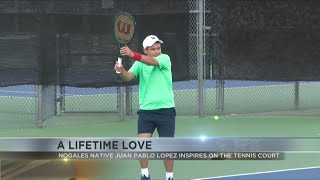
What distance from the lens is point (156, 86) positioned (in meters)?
6.52

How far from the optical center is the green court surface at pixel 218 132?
301 inches

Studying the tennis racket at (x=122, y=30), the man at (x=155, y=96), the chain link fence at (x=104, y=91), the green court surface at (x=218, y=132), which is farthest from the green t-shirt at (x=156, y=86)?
the chain link fence at (x=104, y=91)

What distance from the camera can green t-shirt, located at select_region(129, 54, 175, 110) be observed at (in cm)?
651

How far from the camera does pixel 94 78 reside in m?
11.3

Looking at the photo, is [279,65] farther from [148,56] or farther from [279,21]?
[148,56]

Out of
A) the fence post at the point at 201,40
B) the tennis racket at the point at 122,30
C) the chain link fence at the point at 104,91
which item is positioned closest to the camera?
the tennis racket at the point at 122,30

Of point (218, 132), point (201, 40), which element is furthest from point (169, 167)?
point (201, 40)

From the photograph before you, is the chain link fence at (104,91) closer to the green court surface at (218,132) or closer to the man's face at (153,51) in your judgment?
the green court surface at (218,132)

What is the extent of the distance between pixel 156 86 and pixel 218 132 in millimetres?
4451

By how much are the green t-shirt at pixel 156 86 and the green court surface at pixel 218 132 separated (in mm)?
1042

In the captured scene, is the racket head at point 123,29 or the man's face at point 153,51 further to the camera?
the man's face at point 153,51

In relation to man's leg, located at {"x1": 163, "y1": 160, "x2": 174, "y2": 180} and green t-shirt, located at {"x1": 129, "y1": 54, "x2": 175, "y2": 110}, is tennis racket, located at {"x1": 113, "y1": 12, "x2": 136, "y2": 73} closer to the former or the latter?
green t-shirt, located at {"x1": 129, "y1": 54, "x2": 175, "y2": 110}

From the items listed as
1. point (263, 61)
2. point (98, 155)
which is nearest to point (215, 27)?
point (263, 61)

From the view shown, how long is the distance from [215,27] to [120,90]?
2171 millimetres
